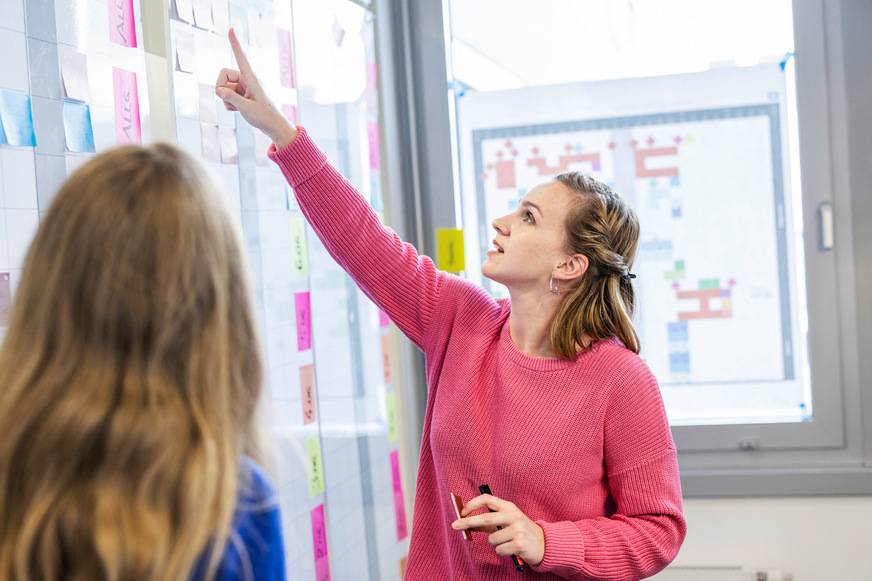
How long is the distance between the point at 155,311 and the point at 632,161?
2015mm

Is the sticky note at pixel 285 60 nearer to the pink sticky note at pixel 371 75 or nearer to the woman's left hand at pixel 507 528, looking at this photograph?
the pink sticky note at pixel 371 75

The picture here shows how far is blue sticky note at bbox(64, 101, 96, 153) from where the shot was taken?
1.08 metres

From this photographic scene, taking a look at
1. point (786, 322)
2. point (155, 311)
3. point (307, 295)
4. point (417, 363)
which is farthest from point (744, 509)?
point (155, 311)

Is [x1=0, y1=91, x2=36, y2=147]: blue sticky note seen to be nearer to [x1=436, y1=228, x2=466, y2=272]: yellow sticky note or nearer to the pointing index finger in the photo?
the pointing index finger

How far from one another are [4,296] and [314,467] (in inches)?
36.6

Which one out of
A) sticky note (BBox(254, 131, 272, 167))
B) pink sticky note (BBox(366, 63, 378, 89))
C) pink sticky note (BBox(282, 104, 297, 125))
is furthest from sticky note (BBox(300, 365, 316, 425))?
pink sticky note (BBox(366, 63, 378, 89))

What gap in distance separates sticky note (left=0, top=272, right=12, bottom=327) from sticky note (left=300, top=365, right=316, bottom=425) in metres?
0.81

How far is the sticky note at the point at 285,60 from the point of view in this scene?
170cm

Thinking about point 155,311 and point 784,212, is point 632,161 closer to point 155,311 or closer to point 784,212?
point 784,212

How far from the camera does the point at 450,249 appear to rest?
7.80 feet

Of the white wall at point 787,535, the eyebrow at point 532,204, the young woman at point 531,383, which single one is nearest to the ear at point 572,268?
the young woman at point 531,383

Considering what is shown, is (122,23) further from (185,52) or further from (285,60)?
(285,60)

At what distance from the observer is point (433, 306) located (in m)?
1.46

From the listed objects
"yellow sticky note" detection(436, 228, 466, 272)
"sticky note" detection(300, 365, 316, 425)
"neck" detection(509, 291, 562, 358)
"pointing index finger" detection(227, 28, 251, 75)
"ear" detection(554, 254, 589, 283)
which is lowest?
"sticky note" detection(300, 365, 316, 425)
